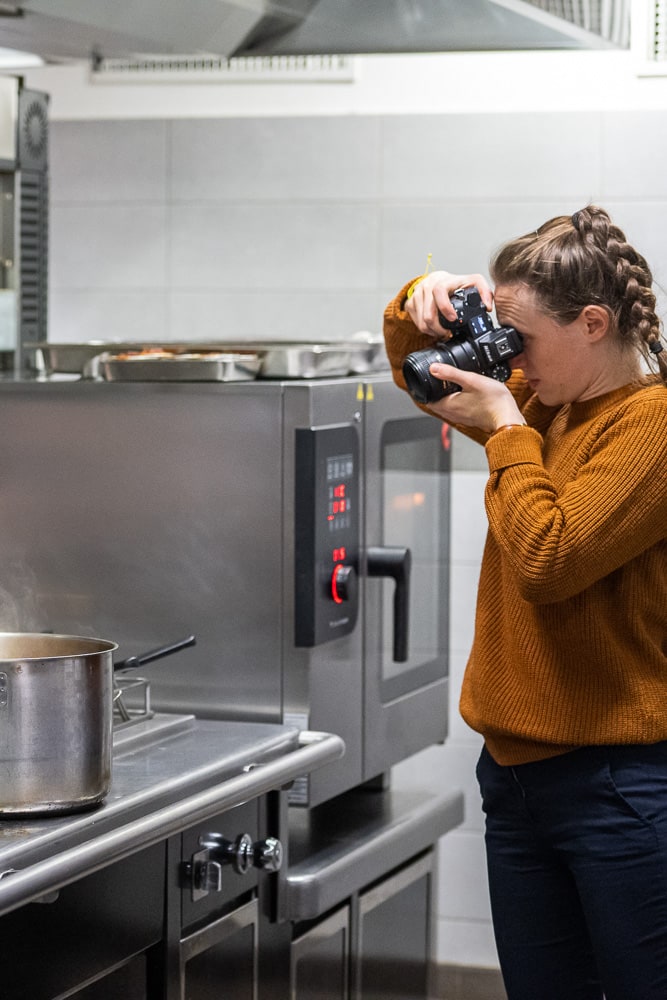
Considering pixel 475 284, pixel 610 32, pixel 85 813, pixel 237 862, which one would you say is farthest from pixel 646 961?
pixel 610 32

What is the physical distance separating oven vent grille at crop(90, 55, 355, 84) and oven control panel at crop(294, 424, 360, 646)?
1195mm

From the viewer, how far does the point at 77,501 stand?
1941mm

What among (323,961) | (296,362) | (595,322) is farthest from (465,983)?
(595,322)

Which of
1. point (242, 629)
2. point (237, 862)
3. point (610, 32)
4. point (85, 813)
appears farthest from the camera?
point (610, 32)

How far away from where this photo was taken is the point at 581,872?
4.99 ft

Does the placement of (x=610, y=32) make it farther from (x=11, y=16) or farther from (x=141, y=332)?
(x=141, y=332)

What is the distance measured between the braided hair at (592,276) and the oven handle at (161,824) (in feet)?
2.00

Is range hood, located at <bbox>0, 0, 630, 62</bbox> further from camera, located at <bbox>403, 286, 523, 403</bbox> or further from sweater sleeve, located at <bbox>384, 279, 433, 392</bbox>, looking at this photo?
camera, located at <bbox>403, 286, 523, 403</bbox>

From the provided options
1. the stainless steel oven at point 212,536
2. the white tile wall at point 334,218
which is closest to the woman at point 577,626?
the stainless steel oven at point 212,536

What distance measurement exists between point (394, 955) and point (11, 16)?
1459 mm

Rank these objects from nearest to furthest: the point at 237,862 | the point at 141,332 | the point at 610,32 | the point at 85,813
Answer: the point at 85,813 < the point at 237,862 < the point at 610,32 < the point at 141,332

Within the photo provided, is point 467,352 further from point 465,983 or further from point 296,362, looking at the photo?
point 465,983

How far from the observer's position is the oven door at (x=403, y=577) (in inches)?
80.9

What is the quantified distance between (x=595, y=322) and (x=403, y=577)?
611mm
